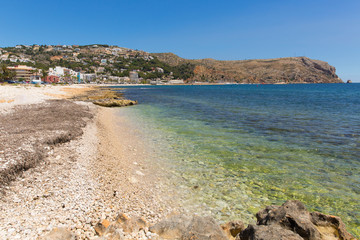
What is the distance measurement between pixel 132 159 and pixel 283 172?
7.04 metres

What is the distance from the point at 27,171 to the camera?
6.96 m

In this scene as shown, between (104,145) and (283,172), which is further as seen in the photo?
(104,145)

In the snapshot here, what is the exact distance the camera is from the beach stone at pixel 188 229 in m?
4.22

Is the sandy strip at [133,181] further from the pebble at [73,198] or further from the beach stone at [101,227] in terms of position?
the beach stone at [101,227]

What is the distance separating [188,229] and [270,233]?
169 centimetres

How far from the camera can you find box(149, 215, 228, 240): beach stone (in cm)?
422

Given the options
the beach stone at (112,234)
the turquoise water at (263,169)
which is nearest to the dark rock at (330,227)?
the turquoise water at (263,169)

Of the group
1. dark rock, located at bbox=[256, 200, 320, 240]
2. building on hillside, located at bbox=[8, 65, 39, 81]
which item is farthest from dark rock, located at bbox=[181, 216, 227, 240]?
building on hillside, located at bbox=[8, 65, 39, 81]

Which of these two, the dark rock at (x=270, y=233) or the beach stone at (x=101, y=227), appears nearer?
the dark rock at (x=270, y=233)

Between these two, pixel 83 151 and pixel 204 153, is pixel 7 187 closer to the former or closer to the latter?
pixel 83 151

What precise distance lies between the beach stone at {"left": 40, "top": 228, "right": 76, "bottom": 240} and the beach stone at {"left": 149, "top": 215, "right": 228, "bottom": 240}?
1.69 meters

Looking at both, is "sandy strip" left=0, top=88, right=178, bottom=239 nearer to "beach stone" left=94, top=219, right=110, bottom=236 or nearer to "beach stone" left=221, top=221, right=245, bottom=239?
"beach stone" left=94, top=219, right=110, bottom=236

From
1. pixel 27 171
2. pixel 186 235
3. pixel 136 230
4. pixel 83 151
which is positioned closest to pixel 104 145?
pixel 83 151

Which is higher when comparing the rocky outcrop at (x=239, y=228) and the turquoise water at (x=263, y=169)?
the rocky outcrop at (x=239, y=228)
